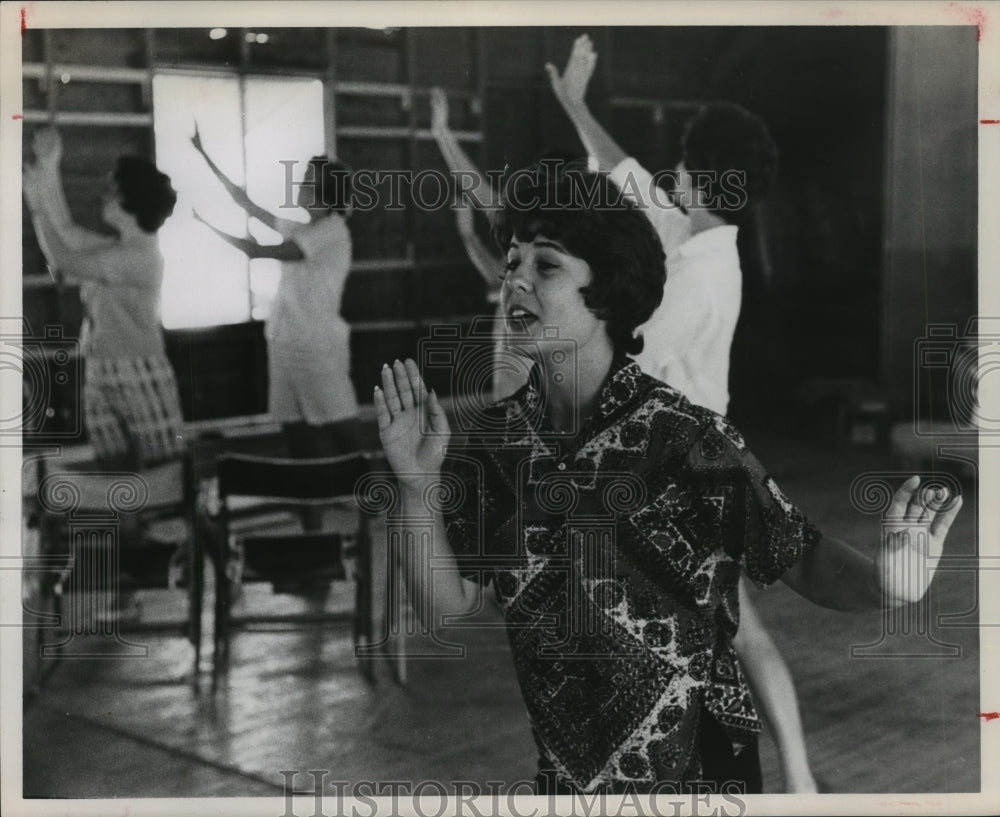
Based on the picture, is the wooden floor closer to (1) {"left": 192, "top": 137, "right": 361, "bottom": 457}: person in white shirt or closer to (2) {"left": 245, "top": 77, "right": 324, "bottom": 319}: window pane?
(1) {"left": 192, "top": 137, "right": 361, "bottom": 457}: person in white shirt

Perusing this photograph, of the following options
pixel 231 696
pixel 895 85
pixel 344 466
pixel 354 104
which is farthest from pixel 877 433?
pixel 231 696

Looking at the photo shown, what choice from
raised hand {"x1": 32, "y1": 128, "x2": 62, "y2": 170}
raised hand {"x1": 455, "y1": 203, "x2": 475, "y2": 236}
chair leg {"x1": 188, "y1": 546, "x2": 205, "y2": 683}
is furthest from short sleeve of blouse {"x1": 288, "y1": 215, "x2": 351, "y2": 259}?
chair leg {"x1": 188, "y1": 546, "x2": 205, "y2": 683}

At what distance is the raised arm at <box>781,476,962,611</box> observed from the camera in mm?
3199

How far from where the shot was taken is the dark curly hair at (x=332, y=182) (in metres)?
3.35

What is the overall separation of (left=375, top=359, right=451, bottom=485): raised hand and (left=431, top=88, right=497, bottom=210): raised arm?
0.50 metres

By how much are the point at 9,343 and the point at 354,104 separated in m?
1.20

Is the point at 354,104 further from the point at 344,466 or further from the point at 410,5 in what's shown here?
the point at 344,466

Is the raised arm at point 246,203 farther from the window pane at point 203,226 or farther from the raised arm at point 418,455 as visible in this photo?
the raised arm at point 418,455

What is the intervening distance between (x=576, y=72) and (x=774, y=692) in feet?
6.07

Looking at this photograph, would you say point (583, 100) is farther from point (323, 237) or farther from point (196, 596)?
point (196, 596)

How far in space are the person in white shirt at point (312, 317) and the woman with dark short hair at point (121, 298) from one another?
7.1 inches

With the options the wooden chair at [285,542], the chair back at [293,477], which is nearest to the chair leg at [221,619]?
the wooden chair at [285,542]

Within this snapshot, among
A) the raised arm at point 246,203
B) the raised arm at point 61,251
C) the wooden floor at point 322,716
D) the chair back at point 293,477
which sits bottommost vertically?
the wooden floor at point 322,716

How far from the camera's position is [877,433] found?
11.3 ft
